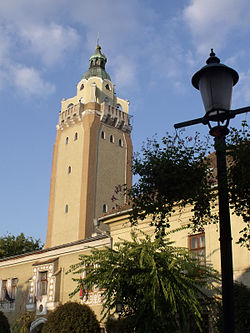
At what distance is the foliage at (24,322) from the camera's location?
2605 cm

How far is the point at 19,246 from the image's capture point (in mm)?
50719

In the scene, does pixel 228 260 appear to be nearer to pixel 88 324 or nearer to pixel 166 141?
pixel 166 141

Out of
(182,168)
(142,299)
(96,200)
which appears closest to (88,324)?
(142,299)

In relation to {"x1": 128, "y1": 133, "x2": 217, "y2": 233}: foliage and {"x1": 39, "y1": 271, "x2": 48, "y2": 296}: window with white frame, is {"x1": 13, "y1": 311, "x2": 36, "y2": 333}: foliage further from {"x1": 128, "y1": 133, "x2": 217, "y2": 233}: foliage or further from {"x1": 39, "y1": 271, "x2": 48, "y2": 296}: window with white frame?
{"x1": 128, "y1": 133, "x2": 217, "y2": 233}: foliage

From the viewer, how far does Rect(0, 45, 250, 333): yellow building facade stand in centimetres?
2598

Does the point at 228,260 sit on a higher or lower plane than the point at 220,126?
lower

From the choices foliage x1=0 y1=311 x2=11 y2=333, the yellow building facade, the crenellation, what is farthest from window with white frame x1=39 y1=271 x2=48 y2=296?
the crenellation

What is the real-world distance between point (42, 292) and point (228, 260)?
76.9 feet

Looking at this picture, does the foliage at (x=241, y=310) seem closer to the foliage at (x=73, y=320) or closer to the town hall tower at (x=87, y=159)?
the foliage at (x=73, y=320)

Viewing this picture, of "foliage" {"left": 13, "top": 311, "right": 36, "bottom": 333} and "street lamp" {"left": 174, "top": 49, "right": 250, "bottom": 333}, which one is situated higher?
"street lamp" {"left": 174, "top": 49, "right": 250, "bottom": 333}

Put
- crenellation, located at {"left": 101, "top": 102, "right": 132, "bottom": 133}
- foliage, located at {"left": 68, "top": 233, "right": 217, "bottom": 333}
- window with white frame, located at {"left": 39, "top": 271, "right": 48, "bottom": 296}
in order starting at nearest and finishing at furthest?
foliage, located at {"left": 68, "top": 233, "right": 217, "bottom": 333}, window with white frame, located at {"left": 39, "top": 271, "right": 48, "bottom": 296}, crenellation, located at {"left": 101, "top": 102, "right": 132, "bottom": 133}

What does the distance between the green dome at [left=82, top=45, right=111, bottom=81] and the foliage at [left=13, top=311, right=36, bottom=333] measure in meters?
36.5

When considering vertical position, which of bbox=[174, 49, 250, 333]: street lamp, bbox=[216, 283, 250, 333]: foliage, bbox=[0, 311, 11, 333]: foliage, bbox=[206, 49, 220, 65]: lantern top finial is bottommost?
bbox=[0, 311, 11, 333]: foliage

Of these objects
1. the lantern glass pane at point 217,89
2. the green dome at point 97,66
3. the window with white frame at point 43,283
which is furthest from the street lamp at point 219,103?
the green dome at point 97,66
